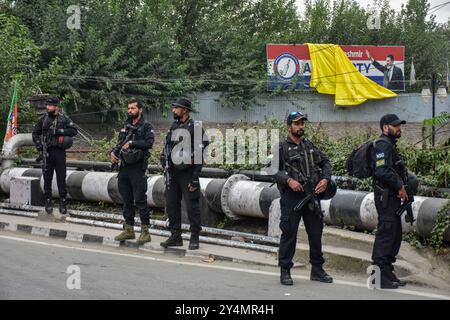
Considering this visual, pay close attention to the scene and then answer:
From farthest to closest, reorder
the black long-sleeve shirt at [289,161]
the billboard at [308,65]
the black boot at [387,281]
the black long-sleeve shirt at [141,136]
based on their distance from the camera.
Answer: the billboard at [308,65] < the black long-sleeve shirt at [141,136] < the black long-sleeve shirt at [289,161] < the black boot at [387,281]

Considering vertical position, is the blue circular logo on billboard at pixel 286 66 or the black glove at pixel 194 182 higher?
the blue circular logo on billboard at pixel 286 66

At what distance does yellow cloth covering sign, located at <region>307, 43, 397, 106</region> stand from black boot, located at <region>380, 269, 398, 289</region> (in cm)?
2413

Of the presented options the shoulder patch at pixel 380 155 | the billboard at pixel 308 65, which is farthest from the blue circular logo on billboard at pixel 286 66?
the shoulder patch at pixel 380 155

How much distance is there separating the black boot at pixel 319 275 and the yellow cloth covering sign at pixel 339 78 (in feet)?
78.7

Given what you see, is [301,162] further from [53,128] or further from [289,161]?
[53,128]

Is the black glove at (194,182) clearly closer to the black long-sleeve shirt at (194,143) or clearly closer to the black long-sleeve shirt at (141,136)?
the black long-sleeve shirt at (194,143)

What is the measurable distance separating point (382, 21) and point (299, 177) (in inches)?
1250

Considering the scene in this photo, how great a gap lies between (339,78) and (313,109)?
5.95ft

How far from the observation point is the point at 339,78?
31.1 metres

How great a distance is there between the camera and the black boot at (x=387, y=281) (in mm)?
7102

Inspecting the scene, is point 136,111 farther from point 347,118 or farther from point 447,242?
point 347,118

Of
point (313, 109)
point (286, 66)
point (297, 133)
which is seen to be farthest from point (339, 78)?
point (297, 133)
